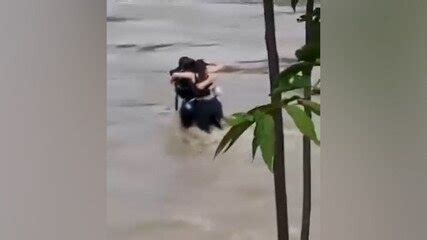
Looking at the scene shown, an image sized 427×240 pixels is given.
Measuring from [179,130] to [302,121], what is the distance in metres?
0.19

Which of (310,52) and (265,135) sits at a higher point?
(310,52)

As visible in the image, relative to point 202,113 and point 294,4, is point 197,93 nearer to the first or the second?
point 202,113

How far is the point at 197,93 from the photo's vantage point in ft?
3.23

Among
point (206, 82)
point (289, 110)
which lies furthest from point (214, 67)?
point (289, 110)

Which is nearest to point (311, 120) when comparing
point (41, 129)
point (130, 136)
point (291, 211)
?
point (291, 211)

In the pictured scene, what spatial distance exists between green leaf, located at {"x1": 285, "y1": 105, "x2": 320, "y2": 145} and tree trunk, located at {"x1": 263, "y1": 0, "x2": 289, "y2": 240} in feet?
0.06

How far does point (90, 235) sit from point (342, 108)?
0.36 meters

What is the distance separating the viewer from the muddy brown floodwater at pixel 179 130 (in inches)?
38.1

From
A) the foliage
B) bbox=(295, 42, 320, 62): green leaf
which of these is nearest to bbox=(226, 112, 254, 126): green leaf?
the foliage

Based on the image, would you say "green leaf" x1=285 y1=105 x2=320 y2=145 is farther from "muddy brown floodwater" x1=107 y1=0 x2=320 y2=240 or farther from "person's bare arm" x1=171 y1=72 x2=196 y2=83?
"person's bare arm" x1=171 y1=72 x2=196 y2=83

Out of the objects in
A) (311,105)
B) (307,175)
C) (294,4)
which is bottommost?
(307,175)

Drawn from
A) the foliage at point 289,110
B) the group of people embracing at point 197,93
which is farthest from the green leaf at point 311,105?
the group of people embracing at point 197,93

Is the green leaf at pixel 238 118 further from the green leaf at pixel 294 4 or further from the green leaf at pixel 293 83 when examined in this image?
the green leaf at pixel 294 4

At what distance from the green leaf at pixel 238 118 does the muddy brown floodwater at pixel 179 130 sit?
2 centimetres
